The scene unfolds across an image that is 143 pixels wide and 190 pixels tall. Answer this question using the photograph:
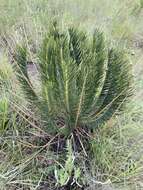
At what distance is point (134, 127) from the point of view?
211cm

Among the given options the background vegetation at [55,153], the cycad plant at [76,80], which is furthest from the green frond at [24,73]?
the background vegetation at [55,153]

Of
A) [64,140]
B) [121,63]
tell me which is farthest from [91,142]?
[121,63]

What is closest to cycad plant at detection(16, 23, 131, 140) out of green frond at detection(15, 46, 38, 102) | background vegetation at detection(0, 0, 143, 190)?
green frond at detection(15, 46, 38, 102)

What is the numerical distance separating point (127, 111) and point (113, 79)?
13.6 inches

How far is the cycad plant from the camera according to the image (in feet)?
5.74

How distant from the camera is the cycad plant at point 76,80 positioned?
175 cm

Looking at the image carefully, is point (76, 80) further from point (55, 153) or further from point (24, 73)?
point (55, 153)

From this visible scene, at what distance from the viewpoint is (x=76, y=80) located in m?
1.81

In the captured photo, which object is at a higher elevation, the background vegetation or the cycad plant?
the cycad plant

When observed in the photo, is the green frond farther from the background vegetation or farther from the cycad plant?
the background vegetation

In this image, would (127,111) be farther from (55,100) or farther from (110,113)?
(55,100)

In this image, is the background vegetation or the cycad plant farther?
the background vegetation

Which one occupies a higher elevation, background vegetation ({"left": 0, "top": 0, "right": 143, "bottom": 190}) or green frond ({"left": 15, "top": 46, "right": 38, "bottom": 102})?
green frond ({"left": 15, "top": 46, "right": 38, "bottom": 102})

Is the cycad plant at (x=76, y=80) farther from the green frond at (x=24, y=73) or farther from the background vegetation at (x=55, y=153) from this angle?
the background vegetation at (x=55, y=153)
